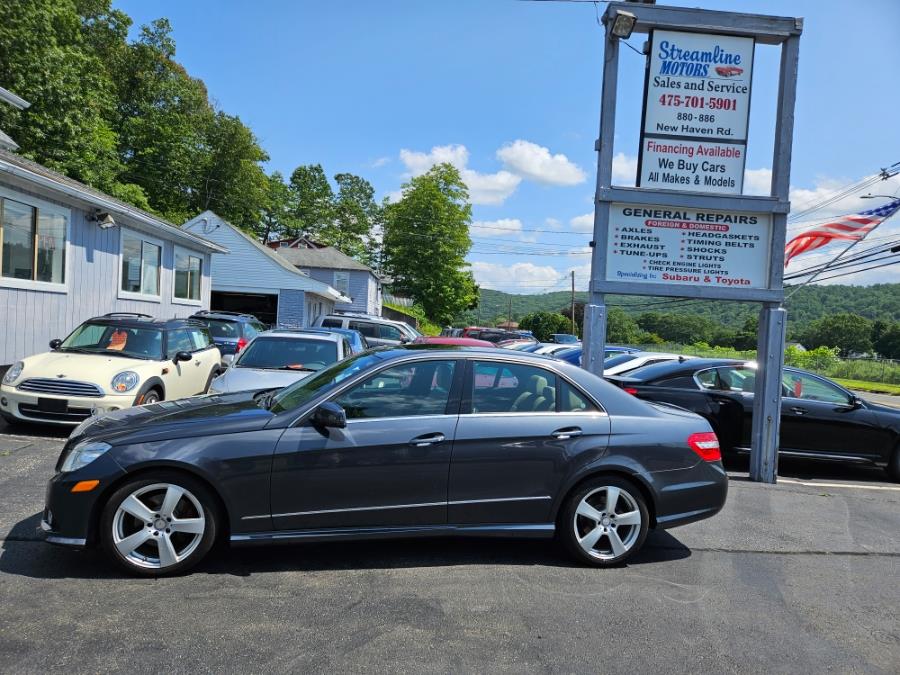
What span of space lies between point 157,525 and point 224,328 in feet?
41.3

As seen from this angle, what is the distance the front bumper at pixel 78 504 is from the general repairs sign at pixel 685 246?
227 inches

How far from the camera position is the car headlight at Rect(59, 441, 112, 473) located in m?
3.99

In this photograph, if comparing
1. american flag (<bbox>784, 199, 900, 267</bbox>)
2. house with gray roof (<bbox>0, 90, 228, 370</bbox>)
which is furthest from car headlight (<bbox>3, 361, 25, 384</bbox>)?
american flag (<bbox>784, 199, 900, 267</bbox>)

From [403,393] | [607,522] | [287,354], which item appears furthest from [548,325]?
[403,393]

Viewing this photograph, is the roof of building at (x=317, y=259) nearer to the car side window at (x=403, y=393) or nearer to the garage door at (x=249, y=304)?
the garage door at (x=249, y=304)

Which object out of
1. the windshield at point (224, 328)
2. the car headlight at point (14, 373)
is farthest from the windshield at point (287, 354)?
the windshield at point (224, 328)

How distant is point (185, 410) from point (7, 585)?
1410 millimetres

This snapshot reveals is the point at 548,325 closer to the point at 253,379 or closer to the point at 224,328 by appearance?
the point at 224,328

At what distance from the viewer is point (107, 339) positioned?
9.11 meters

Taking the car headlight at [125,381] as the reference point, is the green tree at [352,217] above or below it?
above

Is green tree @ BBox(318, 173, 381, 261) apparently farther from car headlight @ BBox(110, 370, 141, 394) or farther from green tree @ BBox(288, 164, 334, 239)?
car headlight @ BBox(110, 370, 141, 394)

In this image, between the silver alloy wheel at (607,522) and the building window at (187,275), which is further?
the building window at (187,275)

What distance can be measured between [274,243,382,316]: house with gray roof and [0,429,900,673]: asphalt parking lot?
4518 centimetres

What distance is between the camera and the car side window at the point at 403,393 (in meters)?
4.38
